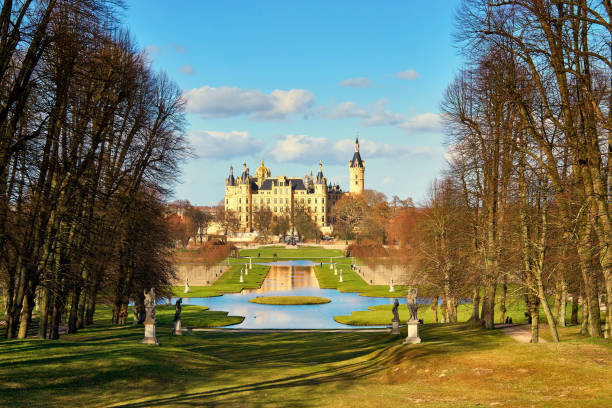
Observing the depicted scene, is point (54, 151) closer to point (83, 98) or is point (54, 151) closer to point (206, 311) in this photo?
point (83, 98)

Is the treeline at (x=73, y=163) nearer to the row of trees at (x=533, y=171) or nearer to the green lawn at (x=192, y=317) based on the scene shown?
the green lawn at (x=192, y=317)

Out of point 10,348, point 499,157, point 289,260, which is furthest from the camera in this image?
point 289,260

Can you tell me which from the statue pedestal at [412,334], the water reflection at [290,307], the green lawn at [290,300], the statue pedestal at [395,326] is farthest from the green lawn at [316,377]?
the green lawn at [290,300]

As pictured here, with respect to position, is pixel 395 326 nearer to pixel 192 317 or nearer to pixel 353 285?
pixel 192 317

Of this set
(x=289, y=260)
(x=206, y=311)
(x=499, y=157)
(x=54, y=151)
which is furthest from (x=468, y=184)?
(x=289, y=260)

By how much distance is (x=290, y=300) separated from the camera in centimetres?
5938

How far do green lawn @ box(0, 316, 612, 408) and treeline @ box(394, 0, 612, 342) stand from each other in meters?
3.75

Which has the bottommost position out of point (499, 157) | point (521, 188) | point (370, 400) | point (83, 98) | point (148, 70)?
point (370, 400)

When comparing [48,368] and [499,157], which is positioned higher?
[499,157]

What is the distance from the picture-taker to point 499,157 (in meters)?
27.6

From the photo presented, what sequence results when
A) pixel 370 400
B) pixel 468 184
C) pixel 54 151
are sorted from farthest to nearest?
1. pixel 468 184
2. pixel 54 151
3. pixel 370 400

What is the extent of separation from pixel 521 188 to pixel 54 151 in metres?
16.5

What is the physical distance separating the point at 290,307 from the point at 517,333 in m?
29.5

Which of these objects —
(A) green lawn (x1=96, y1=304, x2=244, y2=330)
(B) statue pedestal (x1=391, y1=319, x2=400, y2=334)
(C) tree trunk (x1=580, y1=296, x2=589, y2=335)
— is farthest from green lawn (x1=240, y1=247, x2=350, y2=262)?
(C) tree trunk (x1=580, y1=296, x2=589, y2=335)
